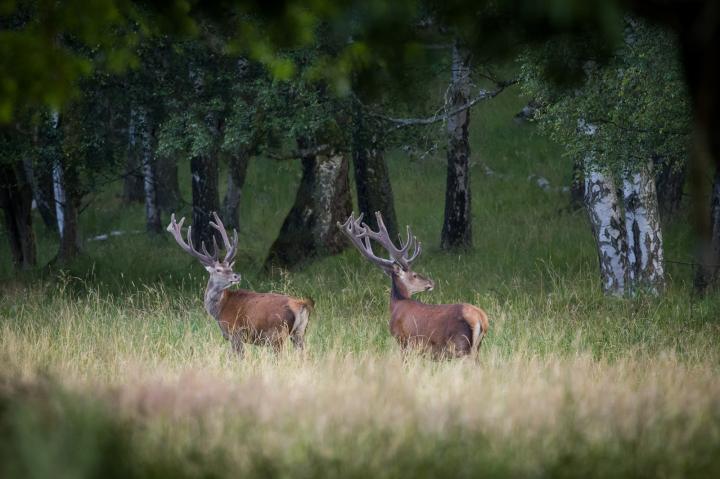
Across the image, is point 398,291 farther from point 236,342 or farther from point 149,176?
point 149,176

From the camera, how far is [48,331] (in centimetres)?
1050

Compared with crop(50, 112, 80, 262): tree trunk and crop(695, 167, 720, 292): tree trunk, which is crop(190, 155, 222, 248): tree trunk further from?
→ crop(695, 167, 720, 292): tree trunk

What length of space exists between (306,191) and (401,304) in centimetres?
798

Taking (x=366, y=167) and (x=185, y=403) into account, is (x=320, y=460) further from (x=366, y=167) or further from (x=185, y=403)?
(x=366, y=167)

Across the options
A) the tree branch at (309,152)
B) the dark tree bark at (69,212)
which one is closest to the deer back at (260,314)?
the tree branch at (309,152)

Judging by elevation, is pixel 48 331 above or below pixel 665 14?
below

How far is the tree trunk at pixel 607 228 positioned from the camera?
14.3 metres

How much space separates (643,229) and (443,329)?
5740mm

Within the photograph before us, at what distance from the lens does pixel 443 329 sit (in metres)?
9.16

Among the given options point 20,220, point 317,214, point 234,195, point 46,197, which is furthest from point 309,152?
point 46,197

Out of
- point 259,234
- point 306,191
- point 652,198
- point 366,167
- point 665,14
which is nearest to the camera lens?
point 665,14

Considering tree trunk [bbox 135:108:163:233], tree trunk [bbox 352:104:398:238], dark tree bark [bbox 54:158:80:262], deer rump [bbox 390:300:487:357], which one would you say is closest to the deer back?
deer rump [bbox 390:300:487:357]

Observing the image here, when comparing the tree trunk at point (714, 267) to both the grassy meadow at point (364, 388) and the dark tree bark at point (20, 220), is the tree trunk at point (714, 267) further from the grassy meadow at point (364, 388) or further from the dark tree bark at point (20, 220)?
the dark tree bark at point (20, 220)

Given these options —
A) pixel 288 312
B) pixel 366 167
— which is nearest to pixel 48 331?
pixel 288 312
